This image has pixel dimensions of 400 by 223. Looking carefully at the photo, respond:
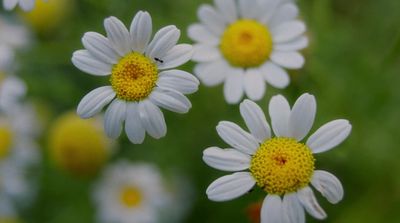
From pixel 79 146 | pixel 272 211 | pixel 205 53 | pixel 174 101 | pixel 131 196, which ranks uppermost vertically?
pixel 205 53

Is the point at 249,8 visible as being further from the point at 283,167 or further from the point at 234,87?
the point at 283,167

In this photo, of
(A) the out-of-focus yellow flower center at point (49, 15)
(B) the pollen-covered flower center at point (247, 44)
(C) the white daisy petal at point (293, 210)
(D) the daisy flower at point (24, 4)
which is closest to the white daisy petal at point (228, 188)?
(C) the white daisy petal at point (293, 210)

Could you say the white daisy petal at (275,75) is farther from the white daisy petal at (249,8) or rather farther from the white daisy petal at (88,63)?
the white daisy petal at (88,63)

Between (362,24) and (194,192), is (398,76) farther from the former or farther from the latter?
(194,192)

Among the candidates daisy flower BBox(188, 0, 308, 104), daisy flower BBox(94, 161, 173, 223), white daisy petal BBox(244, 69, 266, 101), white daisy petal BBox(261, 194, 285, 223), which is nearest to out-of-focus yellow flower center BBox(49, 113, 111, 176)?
daisy flower BBox(94, 161, 173, 223)

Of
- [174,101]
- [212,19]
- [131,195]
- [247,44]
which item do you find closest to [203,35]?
[212,19]

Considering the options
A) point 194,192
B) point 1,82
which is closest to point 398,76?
point 194,192
